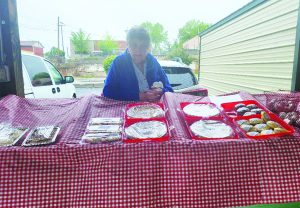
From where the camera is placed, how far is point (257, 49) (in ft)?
17.4

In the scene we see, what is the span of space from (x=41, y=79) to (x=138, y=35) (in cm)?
282

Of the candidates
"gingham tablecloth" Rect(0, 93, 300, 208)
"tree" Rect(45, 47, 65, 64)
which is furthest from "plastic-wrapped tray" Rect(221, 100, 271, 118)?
"tree" Rect(45, 47, 65, 64)

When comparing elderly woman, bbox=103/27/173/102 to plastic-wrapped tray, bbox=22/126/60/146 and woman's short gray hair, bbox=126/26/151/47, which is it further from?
plastic-wrapped tray, bbox=22/126/60/146

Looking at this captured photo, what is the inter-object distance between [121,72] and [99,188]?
4.82 feet

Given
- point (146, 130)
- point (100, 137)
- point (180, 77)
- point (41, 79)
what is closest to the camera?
point (100, 137)

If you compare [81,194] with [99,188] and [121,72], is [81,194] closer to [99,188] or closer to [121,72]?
[99,188]

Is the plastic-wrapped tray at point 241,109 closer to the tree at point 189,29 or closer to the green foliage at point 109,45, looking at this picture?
the green foliage at point 109,45

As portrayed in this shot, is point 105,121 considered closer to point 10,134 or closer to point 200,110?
point 10,134

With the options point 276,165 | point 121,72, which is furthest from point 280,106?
point 121,72

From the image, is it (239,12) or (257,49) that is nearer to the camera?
(257,49)

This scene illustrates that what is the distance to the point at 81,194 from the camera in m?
1.49

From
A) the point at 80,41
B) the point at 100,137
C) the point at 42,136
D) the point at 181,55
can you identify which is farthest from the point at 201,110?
the point at 80,41

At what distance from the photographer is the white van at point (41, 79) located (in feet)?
14.4

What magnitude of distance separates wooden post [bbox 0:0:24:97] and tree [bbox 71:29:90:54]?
3340cm
